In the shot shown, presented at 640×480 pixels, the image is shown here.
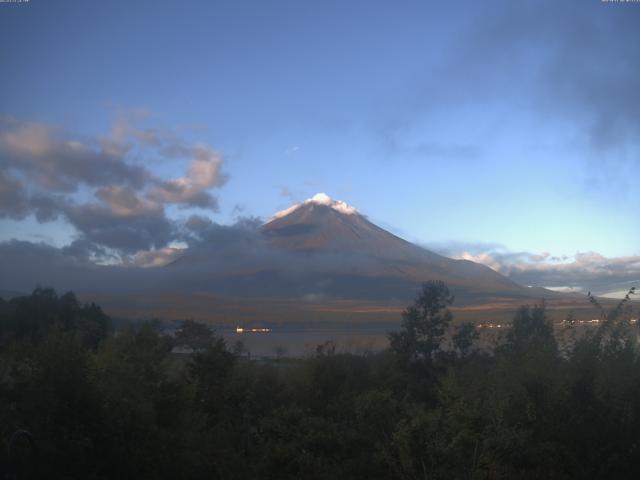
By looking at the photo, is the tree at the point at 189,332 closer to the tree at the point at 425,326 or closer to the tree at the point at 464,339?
the tree at the point at 425,326

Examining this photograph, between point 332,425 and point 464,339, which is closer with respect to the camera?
point 332,425

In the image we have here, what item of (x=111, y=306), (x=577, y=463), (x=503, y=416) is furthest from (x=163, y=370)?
(x=111, y=306)

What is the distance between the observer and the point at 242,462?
12.3 metres

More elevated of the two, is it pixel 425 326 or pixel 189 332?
pixel 425 326

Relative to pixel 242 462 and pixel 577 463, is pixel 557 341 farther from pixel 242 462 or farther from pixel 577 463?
pixel 242 462

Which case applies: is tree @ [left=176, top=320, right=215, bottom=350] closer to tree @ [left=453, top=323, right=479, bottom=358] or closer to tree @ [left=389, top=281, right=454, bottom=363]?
tree @ [left=389, top=281, right=454, bottom=363]

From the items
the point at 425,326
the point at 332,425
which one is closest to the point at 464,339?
the point at 425,326

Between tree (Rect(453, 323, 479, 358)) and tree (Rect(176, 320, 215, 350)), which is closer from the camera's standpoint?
tree (Rect(453, 323, 479, 358))

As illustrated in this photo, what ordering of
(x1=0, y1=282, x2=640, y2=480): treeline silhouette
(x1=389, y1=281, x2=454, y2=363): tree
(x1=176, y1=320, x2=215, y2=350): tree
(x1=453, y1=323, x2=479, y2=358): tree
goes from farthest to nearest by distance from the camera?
(x1=176, y1=320, x2=215, y2=350): tree < (x1=453, y1=323, x2=479, y2=358): tree < (x1=389, y1=281, x2=454, y2=363): tree < (x1=0, y1=282, x2=640, y2=480): treeline silhouette

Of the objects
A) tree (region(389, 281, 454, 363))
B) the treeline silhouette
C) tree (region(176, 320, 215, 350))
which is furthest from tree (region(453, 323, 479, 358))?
tree (region(176, 320, 215, 350))

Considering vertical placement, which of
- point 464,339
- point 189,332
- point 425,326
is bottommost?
point 189,332

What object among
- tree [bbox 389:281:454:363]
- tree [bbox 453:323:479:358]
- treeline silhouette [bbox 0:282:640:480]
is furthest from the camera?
tree [bbox 453:323:479:358]

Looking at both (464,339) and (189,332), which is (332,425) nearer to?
(464,339)

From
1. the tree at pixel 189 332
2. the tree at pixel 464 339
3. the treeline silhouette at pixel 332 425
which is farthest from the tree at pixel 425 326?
the tree at pixel 189 332
